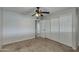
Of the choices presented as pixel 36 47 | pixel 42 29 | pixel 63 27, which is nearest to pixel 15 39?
pixel 36 47

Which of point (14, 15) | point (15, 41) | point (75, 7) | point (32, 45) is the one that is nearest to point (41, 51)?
point (32, 45)

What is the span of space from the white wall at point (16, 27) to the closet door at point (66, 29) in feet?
1.55

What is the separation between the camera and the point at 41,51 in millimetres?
1304

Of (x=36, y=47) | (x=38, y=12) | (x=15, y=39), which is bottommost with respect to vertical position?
(x=36, y=47)

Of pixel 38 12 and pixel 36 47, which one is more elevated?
pixel 38 12

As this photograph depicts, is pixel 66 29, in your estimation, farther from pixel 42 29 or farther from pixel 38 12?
pixel 38 12

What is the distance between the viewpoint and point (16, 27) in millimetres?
1345

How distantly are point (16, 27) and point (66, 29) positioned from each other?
0.81 m

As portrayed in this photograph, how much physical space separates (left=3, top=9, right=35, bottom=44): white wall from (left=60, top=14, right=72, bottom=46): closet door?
47 cm

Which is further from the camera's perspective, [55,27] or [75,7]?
[55,27]

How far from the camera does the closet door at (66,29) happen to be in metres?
1.27
